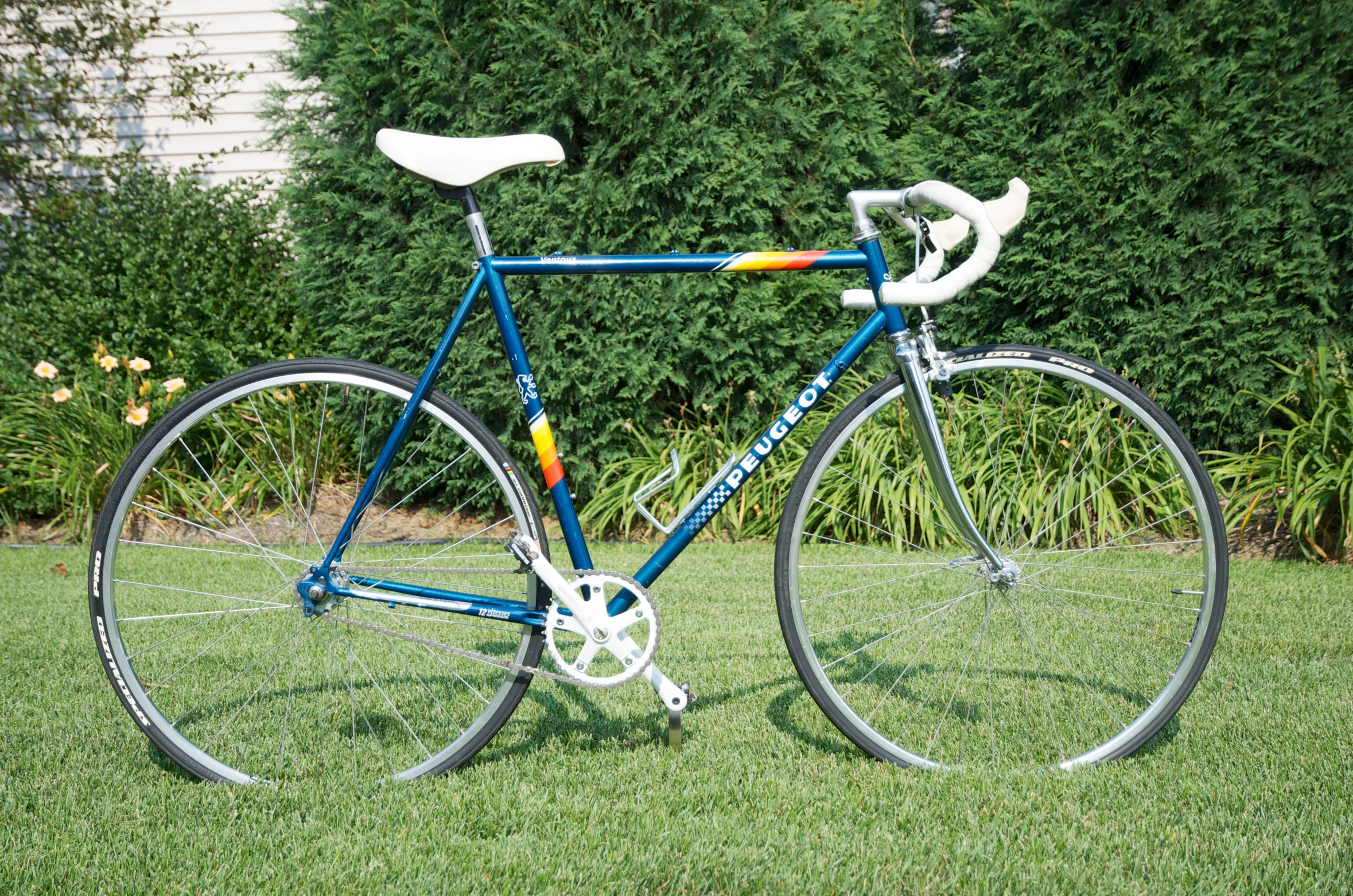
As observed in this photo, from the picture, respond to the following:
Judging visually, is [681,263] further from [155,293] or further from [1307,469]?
[155,293]

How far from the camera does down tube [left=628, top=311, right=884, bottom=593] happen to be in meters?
2.25

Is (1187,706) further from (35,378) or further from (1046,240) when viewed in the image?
(35,378)

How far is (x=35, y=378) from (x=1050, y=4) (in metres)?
6.26

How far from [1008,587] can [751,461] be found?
692mm

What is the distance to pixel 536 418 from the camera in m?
2.25

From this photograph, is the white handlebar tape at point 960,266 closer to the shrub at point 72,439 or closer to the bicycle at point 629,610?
the bicycle at point 629,610

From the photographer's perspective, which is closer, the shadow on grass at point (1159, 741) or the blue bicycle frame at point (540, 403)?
the blue bicycle frame at point (540, 403)

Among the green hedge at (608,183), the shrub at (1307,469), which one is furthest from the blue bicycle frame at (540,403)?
the shrub at (1307,469)

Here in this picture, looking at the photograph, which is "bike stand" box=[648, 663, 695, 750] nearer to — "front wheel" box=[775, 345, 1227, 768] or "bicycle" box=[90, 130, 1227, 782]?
"bicycle" box=[90, 130, 1227, 782]

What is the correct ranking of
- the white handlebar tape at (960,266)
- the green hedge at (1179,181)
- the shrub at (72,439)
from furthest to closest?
the shrub at (72,439) < the green hedge at (1179,181) < the white handlebar tape at (960,266)

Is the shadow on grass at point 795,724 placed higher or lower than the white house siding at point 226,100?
lower

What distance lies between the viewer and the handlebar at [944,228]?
196cm

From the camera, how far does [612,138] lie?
5.16 metres

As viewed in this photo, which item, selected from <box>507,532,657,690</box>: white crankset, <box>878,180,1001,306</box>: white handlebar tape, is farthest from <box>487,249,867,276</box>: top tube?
<box>507,532,657,690</box>: white crankset
